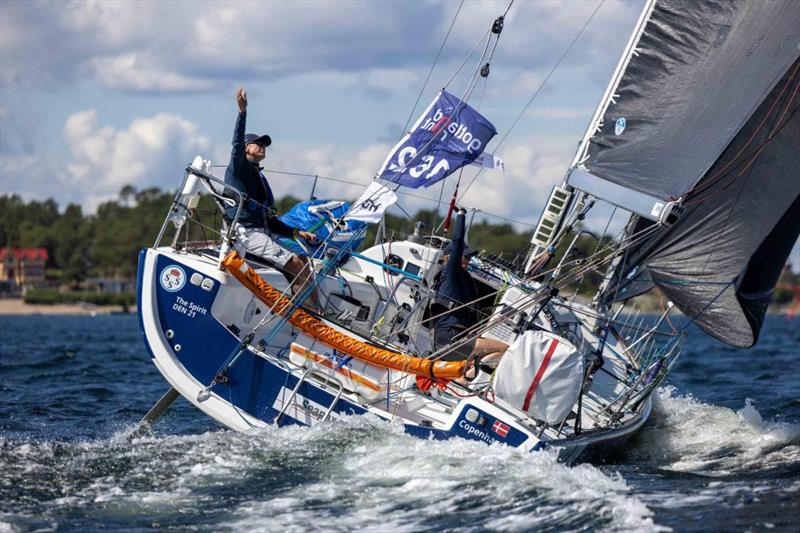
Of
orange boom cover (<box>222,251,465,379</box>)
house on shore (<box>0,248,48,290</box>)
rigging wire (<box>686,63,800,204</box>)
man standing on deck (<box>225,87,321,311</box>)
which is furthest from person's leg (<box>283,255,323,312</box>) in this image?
house on shore (<box>0,248,48,290</box>)

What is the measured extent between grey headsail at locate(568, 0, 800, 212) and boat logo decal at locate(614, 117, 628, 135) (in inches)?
0.5

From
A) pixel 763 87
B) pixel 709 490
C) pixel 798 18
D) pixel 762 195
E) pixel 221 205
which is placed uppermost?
pixel 798 18

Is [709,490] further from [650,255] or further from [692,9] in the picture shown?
[692,9]

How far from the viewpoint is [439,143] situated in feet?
41.4

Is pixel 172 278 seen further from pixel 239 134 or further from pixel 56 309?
pixel 56 309

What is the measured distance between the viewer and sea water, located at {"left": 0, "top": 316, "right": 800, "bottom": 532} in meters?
8.36

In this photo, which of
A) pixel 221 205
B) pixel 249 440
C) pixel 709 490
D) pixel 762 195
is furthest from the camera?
pixel 762 195

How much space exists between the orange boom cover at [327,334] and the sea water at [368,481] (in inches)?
26.3

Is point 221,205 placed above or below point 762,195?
below

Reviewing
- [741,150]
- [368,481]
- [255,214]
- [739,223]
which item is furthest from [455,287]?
[741,150]

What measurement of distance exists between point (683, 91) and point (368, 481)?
5665 millimetres

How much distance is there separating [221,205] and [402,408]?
9.06 ft

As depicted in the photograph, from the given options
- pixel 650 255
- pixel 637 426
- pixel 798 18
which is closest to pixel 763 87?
pixel 798 18

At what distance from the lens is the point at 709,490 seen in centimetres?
938
